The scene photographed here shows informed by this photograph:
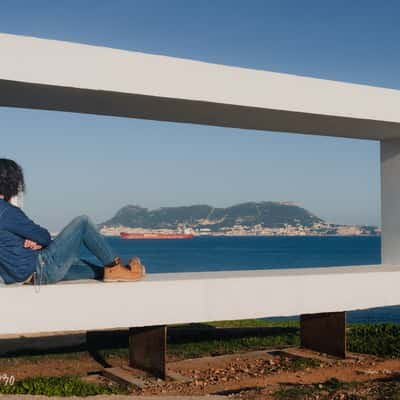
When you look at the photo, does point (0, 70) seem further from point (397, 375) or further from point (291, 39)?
point (291, 39)

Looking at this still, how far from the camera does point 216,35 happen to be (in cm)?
1703

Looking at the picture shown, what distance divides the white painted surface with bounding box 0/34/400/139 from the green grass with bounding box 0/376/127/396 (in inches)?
110

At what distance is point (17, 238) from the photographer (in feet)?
16.8

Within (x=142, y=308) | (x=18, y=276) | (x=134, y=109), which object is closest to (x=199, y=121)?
(x=134, y=109)

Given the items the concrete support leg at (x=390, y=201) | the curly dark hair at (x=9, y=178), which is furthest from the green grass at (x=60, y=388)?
the concrete support leg at (x=390, y=201)

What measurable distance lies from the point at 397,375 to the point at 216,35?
11864mm

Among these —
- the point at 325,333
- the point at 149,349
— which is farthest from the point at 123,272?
the point at 325,333

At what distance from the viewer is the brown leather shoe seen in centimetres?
557

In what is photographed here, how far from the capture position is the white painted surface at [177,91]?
5359 millimetres

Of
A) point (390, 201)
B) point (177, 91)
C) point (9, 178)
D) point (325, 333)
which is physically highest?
point (177, 91)

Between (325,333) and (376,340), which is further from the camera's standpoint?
(376,340)

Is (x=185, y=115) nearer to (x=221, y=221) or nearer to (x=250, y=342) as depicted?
(x=250, y=342)

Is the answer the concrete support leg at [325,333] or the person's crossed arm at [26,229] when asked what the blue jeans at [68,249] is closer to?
the person's crossed arm at [26,229]

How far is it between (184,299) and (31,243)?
159 centimetres
